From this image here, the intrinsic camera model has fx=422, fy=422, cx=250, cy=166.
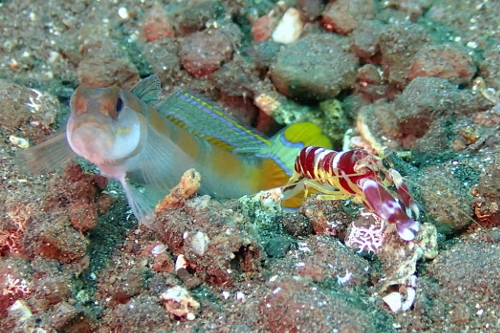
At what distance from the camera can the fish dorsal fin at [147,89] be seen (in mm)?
3020

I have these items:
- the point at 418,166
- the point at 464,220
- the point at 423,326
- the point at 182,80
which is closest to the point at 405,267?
the point at 423,326

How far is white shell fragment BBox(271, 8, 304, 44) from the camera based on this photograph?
4352 millimetres

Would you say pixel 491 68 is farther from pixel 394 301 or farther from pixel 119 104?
pixel 119 104

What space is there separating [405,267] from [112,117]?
6.01ft

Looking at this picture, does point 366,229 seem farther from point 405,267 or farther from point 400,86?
point 400,86

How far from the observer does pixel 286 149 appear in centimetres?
377

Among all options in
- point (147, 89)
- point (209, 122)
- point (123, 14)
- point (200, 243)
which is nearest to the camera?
point (200, 243)

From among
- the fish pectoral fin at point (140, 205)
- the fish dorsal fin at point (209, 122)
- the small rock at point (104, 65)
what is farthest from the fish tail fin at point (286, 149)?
the small rock at point (104, 65)

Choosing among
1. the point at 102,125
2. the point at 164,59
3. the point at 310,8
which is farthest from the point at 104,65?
the point at 310,8

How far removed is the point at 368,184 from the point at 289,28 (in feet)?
8.56

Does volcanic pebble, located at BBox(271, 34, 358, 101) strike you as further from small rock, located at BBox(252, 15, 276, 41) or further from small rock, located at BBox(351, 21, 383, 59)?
small rock, located at BBox(252, 15, 276, 41)

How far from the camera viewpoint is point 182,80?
4.33 metres

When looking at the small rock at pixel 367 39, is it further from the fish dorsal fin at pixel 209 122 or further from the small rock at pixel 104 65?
the small rock at pixel 104 65

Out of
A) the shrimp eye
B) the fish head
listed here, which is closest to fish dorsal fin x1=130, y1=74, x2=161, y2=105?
the fish head
